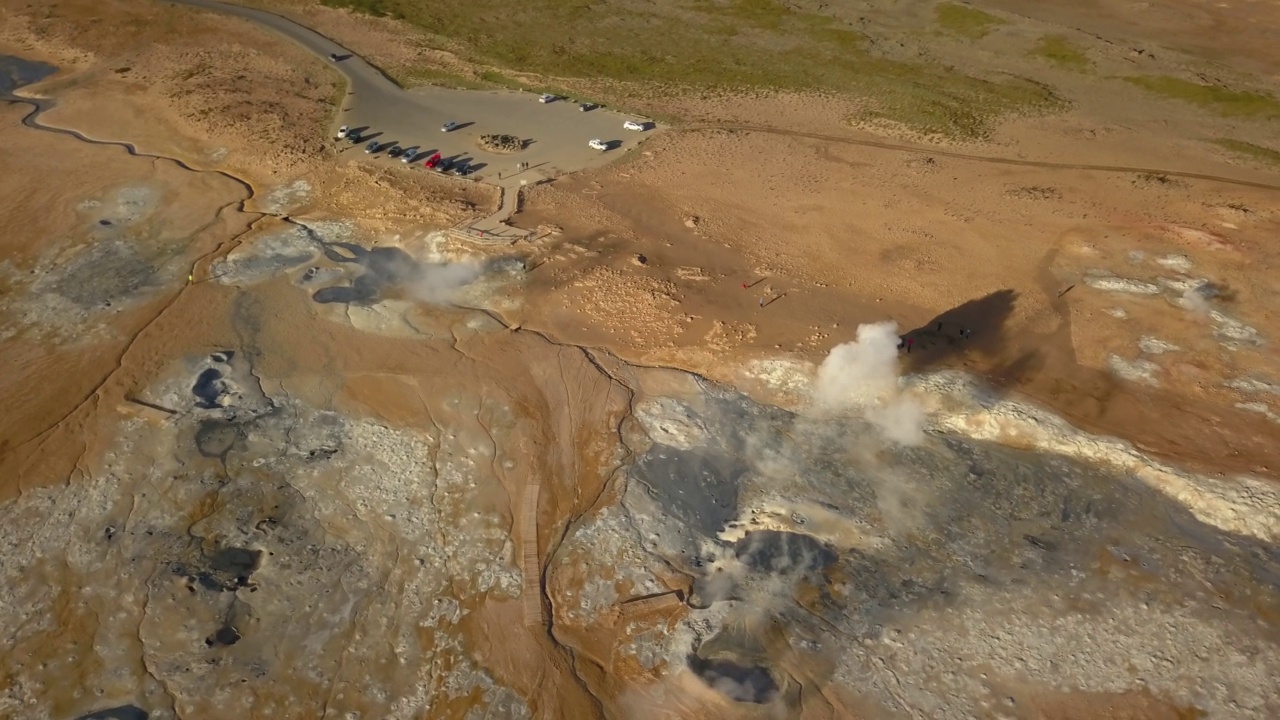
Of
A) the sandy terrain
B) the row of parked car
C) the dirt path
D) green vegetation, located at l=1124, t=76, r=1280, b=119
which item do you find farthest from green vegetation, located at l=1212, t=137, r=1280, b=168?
the row of parked car

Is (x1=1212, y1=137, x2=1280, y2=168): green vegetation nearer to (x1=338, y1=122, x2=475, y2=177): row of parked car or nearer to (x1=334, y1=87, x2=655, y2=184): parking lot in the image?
(x1=334, y1=87, x2=655, y2=184): parking lot

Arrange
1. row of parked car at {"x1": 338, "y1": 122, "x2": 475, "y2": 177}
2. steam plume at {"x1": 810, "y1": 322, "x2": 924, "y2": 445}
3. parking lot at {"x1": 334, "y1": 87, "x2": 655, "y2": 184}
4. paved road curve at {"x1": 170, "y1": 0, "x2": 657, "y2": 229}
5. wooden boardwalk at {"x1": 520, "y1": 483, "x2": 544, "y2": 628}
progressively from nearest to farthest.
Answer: wooden boardwalk at {"x1": 520, "y1": 483, "x2": 544, "y2": 628}
steam plume at {"x1": 810, "y1": 322, "x2": 924, "y2": 445}
row of parked car at {"x1": 338, "y1": 122, "x2": 475, "y2": 177}
paved road curve at {"x1": 170, "y1": 0, "x2": 657, "y2": 229}
parking lot at {"x1": 334, "y1": 87, "x2": 655, "y2": 184}

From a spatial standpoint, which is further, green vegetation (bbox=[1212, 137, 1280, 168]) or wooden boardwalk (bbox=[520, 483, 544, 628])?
green vegetation (bbox=[1212, 137, 1280, 168])

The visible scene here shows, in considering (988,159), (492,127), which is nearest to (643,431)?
(492,127)

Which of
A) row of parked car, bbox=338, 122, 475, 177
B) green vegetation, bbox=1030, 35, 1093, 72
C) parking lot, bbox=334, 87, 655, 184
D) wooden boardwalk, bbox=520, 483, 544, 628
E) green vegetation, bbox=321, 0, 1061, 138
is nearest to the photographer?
Result: wooden boardwalk, bbox=520, 483, 544, 628

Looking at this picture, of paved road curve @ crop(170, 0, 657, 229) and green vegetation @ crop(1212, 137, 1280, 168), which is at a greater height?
green vegetation @ crop(1212, 137, 1280, 168)

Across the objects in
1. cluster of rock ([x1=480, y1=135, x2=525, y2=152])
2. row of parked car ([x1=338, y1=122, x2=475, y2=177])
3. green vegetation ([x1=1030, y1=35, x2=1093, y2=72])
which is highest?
green vegetation ([x1=1030, y1=35, x2=1093, y2=72])

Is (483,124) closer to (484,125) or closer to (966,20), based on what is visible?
(484,125)
